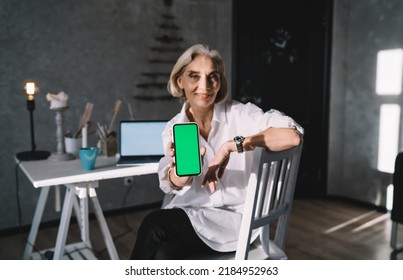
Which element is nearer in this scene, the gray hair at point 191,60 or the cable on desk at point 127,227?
the gray hair at point 191,60

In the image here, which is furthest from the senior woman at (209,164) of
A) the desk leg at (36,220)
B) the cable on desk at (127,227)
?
the cable on desk at (127,227)

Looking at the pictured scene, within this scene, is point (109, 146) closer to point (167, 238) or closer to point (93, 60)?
point (167, 238)

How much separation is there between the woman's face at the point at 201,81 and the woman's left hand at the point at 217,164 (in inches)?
9.5

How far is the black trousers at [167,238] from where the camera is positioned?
118 centimetres

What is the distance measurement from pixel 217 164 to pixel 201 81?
0.31 metres

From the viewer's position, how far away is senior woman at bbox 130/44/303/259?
117 centimetres

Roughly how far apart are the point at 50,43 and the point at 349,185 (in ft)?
8.62

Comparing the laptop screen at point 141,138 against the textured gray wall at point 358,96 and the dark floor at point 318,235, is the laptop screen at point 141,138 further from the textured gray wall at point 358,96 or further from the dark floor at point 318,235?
the textured gray wall at point 358,96

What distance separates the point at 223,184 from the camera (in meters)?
1.34

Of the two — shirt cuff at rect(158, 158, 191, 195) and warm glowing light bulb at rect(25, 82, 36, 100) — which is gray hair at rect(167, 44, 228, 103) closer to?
shirt cuff at rect(158, 158, 191, 195)

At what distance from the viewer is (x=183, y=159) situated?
3.44 ft

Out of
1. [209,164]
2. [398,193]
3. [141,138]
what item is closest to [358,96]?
[398,193]

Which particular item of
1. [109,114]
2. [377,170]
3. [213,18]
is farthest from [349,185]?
[109,114]

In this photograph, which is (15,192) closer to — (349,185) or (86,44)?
(86,44)
